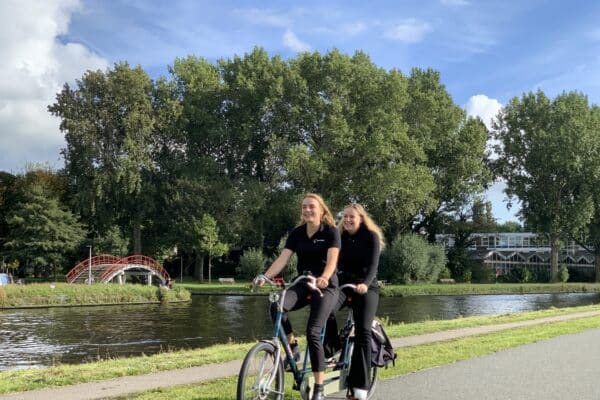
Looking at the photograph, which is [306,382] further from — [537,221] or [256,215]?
[537,221]

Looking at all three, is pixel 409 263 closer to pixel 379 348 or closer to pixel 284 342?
pixel 379 348

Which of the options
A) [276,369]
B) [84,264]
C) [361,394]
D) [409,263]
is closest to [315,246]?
[276,369]

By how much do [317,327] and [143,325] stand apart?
858 inches

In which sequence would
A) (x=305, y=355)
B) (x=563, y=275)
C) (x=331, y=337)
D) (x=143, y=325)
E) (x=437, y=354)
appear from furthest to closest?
(x=563, y=275) < (x=143, y=325) < (x=437, y=354) < (x=331, y=337) < (x=305, y=355)

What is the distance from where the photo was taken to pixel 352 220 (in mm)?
6621

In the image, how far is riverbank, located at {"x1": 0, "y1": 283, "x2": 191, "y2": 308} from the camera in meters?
34.9

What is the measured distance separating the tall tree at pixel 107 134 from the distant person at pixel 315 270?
155 ft

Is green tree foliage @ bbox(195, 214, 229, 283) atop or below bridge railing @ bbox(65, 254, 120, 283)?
atop

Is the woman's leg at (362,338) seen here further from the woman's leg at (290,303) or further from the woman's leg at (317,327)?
the woman's leg at (290,303)

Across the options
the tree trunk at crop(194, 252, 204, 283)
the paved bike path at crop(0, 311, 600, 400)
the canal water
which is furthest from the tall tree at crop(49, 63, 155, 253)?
the paved bike path at crop(0, 311, 600, 400)

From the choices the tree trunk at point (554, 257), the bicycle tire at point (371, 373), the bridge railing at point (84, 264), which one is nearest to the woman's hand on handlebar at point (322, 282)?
the bicycle tire at point (371, 373)

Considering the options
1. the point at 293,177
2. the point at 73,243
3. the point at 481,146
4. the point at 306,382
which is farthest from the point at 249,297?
the point at 306,382

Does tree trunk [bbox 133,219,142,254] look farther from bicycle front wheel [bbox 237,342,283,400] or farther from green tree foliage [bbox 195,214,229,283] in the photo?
bicycle front wheel [bbox 237,342,283,400]

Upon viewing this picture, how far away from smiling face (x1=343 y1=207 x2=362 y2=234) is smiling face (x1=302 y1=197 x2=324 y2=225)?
0.45m
